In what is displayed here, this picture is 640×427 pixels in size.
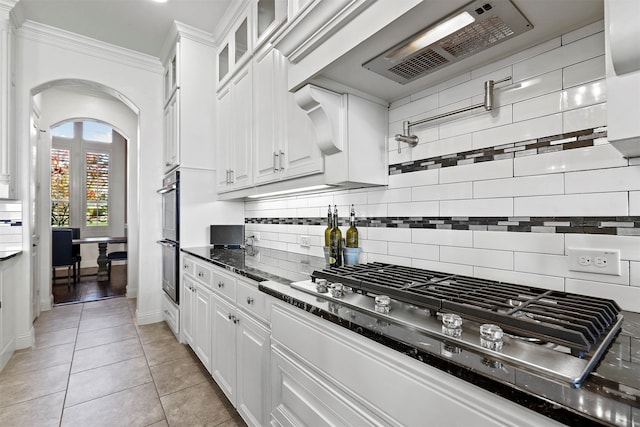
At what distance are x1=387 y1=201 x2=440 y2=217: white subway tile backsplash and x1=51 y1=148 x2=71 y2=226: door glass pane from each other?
7.50 meters

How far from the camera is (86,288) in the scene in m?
4.92

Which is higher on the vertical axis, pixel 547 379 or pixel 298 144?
pixel 298 144

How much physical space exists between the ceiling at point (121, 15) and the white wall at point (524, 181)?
2.20 metres

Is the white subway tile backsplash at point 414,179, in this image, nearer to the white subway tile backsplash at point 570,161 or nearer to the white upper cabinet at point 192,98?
the white subway tile backsplash at point 570,161

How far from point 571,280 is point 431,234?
1.73ft

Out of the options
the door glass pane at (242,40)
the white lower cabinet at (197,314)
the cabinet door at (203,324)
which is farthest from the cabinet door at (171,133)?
the cabinet door at (203,324)

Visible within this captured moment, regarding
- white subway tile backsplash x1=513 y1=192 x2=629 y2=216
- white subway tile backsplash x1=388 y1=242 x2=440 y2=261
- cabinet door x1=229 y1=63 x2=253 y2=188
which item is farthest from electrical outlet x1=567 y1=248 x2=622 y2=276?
cabinet door x1=229 y1=63 x2=253 y2=188

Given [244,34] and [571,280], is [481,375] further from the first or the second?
[244,34]

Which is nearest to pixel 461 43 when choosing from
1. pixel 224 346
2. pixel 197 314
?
pixel 224 346

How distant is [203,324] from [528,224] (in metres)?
2.12

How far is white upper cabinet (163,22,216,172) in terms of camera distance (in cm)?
293

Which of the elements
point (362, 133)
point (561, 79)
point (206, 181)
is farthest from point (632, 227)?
point (206, 181)

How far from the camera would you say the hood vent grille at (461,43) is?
36.5 inches

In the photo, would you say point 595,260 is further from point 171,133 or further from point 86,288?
point 86,288
